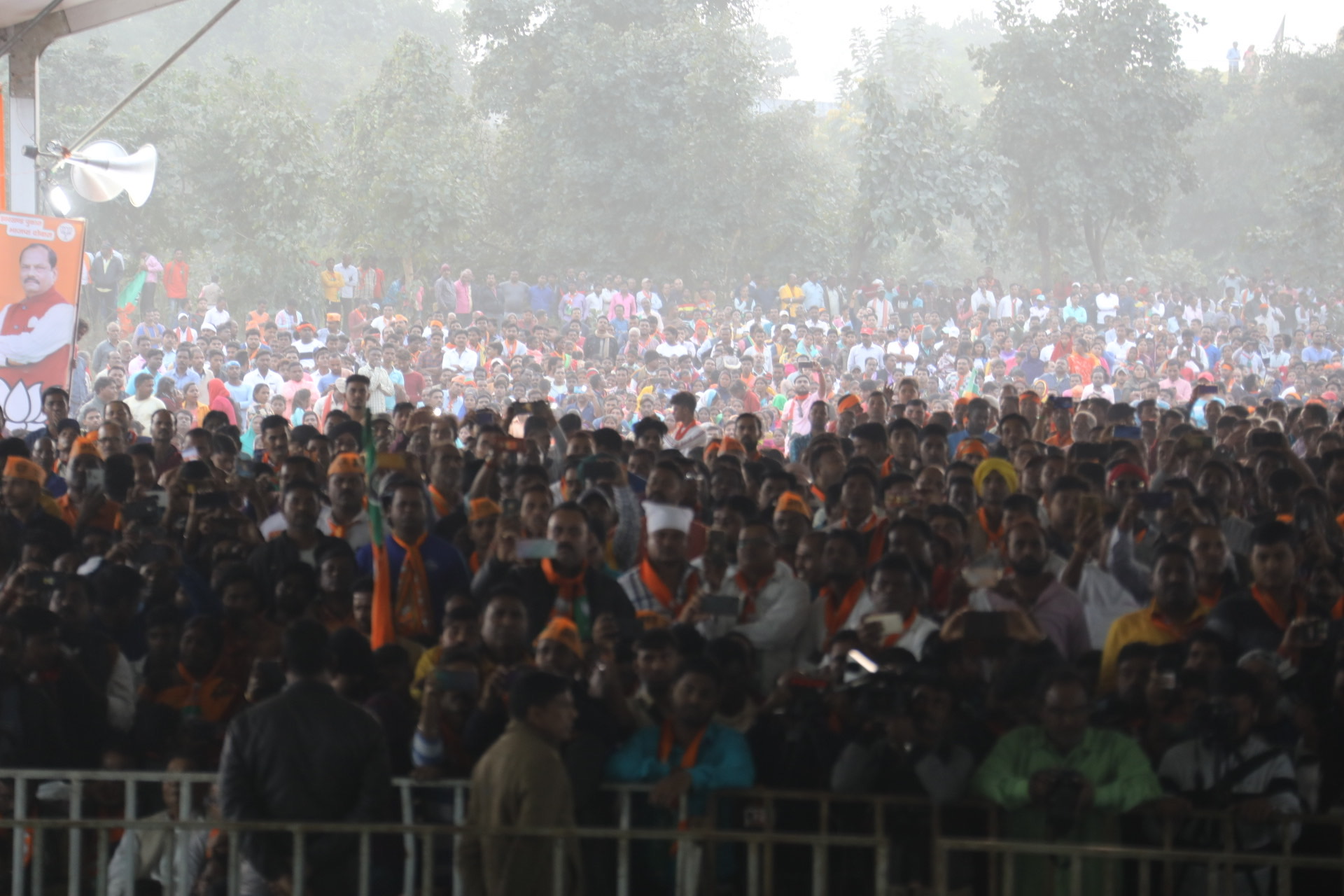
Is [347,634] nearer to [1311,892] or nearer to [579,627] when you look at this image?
[579,627]

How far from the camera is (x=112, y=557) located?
23.5 ft

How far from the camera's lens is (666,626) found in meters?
5.58

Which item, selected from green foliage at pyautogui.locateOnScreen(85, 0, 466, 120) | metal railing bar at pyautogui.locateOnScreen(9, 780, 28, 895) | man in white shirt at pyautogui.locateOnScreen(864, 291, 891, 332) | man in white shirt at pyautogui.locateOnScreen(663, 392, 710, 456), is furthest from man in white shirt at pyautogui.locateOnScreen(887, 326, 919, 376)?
green foliage at pyautogui.locateOnScreen(85, 0, 466, 120)

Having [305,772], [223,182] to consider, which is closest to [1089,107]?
[223,182]

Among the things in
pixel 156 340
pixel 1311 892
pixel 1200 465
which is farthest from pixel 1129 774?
pixel 156 340

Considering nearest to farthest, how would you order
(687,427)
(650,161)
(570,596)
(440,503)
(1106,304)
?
(570,596) < (440,503) < (687,427) < (1106,304) < (650,161)

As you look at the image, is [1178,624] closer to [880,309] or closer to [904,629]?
[904,629]

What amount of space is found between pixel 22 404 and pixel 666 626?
8923 mm

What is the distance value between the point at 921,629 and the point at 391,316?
68.1 feet

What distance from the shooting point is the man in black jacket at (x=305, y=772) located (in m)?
4.61

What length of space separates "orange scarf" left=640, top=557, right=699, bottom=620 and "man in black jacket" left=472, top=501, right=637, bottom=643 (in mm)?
165

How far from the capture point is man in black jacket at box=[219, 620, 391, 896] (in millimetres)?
4609

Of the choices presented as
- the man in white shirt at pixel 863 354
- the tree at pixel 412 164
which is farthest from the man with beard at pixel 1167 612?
the tree at pixel 412 164

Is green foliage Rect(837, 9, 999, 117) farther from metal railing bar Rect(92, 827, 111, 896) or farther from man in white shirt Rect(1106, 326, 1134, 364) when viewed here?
metal railing bar Rect(92, 827, 111, 896)
